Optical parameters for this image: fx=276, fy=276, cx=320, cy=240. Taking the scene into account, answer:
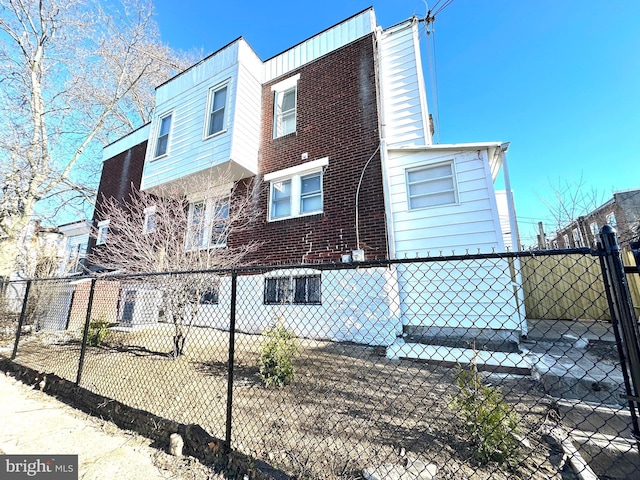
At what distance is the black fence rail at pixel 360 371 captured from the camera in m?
2.05

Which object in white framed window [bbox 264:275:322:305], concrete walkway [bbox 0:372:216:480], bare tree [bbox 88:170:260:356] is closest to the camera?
concrete walkway [bbox 0:372:216:480]

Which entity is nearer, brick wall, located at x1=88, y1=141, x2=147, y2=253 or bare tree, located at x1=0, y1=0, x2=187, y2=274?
bare tree, located at x1=0, y1=0, x2=187, y2=274

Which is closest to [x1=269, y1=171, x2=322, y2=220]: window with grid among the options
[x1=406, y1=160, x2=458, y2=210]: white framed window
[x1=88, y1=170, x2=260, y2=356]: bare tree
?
[x1=88, y1=170, x2=260, y2=356]: bare tree

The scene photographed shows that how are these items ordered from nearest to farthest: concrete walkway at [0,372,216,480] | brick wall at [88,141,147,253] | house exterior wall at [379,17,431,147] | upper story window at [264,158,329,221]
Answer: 1. concrete walkway at [0,372,216,480]
2. house exterior wall at [379,17,431,147]
3. upper story window at [264,158,329,221]
4. brick wall at [88,141,147,253]

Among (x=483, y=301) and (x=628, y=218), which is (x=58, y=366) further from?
(x=628, y=218)

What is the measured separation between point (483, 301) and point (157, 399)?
5.56 metres

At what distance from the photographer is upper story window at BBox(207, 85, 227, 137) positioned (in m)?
8.65

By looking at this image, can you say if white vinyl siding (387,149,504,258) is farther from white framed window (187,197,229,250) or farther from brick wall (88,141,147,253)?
brick wall (88,141,147,253)

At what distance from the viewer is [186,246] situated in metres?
5.85

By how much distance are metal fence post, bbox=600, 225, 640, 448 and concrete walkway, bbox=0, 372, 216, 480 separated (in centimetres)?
274

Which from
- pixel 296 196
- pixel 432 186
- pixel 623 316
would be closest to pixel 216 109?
pixel 296 196

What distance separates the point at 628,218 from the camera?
16250 millimetres

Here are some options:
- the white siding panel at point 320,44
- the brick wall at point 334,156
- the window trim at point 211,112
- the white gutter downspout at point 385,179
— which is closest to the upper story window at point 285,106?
the brick wall at point 334,156
